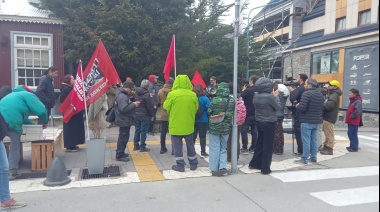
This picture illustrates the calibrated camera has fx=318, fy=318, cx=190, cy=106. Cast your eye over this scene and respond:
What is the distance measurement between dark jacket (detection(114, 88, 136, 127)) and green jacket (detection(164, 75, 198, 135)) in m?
0.98

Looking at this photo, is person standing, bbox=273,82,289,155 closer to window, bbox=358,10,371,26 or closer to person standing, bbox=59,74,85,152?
person standing, bbox=59,74,85,152

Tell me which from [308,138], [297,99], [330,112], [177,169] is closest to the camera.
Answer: [177,169]

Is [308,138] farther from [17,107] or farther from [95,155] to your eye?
[17,107]

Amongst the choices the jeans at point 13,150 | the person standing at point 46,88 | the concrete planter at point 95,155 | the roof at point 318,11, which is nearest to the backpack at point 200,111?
the concrete planter at point 95,155

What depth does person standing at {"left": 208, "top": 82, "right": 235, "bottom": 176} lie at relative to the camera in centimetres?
611

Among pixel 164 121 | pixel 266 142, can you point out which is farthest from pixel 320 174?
pixel 164 121

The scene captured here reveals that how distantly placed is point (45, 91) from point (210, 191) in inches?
196

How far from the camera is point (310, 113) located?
22.5 feet

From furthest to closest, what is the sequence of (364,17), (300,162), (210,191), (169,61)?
(364,17) < (169,61) < (300,162) < (210,191)

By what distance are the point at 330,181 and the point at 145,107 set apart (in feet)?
14.3

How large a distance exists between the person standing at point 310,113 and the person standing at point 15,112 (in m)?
5.35

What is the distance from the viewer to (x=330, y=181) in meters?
5.87

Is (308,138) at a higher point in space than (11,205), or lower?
higher

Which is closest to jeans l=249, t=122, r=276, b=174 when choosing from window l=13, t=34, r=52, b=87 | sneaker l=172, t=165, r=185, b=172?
sneaker l=172, t=165, r=185, b=172
